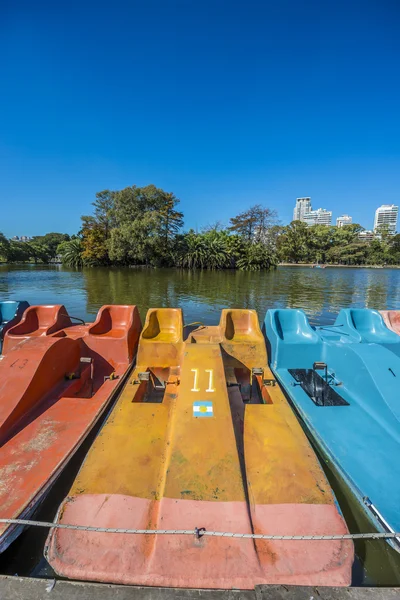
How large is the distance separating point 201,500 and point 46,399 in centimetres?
303

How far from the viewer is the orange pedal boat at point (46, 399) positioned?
2.64 metres

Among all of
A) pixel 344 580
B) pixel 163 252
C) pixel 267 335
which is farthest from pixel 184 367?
pixel 163 252

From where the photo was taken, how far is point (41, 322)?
6.57 m

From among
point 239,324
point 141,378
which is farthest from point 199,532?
point 239,324

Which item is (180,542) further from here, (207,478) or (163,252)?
(163,252)

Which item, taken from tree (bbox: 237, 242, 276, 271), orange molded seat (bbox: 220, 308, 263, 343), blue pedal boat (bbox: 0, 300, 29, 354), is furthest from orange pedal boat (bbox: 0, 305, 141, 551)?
tree (bbox: 237, 242, 276, 271)

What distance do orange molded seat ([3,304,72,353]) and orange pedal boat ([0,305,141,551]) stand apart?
2cm

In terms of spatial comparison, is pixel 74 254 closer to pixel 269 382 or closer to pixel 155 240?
pixel 155 240

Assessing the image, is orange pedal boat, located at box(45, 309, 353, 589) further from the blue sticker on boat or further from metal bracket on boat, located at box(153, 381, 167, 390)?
metal bracket on boat, located at box(153, 381, 167, 390)

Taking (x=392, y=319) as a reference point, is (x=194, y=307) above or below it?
below

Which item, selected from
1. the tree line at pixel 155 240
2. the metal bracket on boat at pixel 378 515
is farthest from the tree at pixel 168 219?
the metal bracket on boat at pixel 378 515

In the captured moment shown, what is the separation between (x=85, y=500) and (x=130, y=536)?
514 mm

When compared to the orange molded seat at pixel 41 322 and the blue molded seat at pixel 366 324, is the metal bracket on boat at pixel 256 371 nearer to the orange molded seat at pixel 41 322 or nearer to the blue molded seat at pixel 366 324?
the blue molded seat at pixel 366 324

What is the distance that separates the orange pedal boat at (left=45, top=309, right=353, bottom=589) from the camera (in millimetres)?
1853
